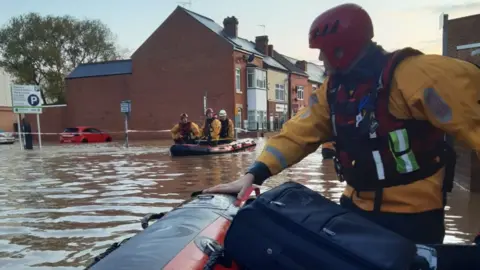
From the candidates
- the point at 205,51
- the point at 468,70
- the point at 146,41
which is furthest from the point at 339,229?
the point at 146,41

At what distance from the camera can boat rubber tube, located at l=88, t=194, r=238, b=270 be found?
1.81 meters

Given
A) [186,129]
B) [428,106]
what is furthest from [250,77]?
[428,106]

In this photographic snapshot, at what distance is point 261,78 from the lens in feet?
117

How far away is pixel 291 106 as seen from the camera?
138ft

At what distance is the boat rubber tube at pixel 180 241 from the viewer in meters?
1.81

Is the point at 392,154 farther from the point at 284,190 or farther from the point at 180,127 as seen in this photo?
the point at 180,127

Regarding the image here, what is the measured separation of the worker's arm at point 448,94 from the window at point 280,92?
37.6 m

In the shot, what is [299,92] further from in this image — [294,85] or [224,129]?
[224,129]

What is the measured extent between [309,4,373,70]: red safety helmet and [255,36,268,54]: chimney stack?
3810cm

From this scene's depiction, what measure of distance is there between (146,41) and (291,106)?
1496 cm

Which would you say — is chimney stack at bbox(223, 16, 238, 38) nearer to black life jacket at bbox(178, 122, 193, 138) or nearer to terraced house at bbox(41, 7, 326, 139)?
terraced house at bbox(41, 7, 326, 139)

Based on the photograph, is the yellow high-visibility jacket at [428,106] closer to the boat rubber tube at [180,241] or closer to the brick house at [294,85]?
the boat rubber tube at [180,241]

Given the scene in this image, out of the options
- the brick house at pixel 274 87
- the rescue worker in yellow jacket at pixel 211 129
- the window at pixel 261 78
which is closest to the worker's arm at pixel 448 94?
the rescue worker in yellow jacket at pixel 211 129

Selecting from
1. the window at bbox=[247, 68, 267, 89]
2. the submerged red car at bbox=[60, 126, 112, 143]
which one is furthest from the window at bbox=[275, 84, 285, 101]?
the submerged red car at bbox=[60, 126, 112, 143]
